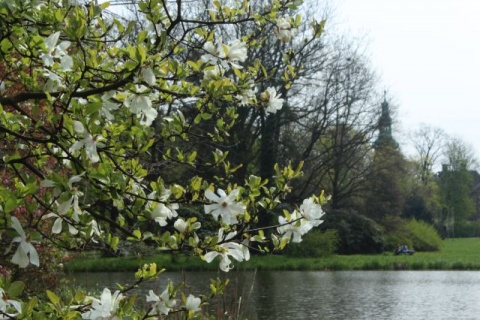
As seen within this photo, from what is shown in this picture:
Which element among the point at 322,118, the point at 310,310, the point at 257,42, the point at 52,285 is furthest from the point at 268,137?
the point at 257,42

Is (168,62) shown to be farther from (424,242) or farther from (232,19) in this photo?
(424,242)

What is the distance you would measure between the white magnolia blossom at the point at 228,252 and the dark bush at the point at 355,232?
1156 inches

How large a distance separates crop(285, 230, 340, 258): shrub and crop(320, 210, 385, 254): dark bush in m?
1.98

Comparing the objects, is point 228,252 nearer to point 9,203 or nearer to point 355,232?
point 9,203

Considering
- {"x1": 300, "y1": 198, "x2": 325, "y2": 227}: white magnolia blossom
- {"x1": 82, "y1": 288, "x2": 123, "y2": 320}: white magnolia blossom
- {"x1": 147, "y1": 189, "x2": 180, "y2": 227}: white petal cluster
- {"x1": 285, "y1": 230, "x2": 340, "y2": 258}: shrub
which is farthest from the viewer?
{"x1": 285, "y1": 230, "x2": 340, "y2": 258}: shrub

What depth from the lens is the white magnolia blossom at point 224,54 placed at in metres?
2.62

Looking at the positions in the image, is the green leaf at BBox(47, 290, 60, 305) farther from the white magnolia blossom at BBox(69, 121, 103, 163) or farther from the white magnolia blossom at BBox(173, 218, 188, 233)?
the white magnolia blossom at BBox(173, 218, 188, 233)

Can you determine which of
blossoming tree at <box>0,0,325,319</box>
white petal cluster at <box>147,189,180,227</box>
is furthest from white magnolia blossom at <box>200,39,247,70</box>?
white petal cluster at <box>147,189,180,227</box>

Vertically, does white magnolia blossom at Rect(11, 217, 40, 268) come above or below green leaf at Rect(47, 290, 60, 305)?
above

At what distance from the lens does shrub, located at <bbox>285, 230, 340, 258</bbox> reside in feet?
92.9

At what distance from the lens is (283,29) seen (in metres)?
3.11

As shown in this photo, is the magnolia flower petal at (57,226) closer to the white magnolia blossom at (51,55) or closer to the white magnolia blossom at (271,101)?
the white magnolia blossom at (51,55)

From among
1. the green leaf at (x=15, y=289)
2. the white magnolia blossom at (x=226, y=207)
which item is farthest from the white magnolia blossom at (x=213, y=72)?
the green leaf at (x=15, y=289)

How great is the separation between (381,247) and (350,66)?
8879mm
